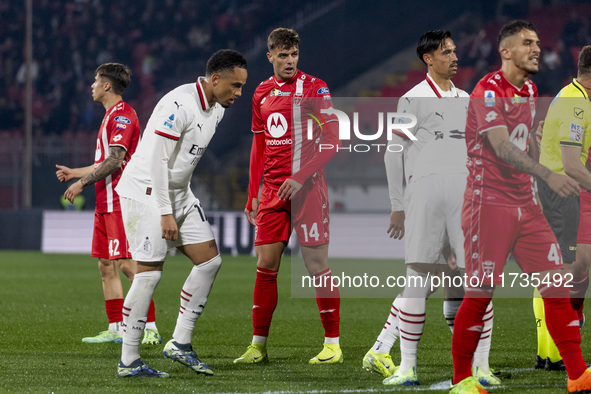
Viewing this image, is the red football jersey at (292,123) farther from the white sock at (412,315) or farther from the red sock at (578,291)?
the red sock at (578,291)

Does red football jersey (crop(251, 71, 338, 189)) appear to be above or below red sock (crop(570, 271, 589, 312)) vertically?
above

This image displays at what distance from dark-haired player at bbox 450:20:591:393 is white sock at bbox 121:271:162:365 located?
190cm

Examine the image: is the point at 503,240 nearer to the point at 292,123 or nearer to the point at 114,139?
the point at 292,123

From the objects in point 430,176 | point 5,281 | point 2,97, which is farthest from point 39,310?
point 2,97

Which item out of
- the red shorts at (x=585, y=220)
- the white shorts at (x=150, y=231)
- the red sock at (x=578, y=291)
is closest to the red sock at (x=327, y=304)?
the white shorts at (x=150, y=231)

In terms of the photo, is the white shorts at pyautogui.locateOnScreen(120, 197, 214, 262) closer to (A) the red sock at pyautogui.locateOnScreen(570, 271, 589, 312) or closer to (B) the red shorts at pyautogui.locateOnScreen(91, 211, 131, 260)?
(B) the red shorts at pyautogui.locateOnScreen(91, 211, 131, 260)

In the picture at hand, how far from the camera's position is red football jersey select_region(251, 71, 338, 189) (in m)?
6.11

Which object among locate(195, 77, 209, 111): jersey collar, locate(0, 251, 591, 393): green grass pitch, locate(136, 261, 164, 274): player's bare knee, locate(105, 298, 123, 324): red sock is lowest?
locate(0, 251, 591, 393): green grass pitch

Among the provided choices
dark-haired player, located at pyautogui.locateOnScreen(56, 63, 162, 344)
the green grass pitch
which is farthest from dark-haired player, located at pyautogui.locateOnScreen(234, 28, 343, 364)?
dark-haired player, located at pyautogui.locateOnScreen(56, 63, 162, 344)

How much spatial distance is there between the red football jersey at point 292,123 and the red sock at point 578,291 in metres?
1.82

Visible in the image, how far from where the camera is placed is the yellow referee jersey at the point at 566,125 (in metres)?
5.10

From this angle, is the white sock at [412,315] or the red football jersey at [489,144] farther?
the white sock at [412,315]

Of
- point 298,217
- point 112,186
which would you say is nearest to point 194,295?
point 298,217

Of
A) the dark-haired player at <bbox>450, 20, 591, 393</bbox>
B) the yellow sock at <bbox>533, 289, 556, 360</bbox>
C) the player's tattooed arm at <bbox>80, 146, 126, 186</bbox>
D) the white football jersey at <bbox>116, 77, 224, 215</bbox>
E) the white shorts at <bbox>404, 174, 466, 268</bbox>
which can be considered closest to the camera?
the dark-haired player at <bbox>450, 20, 591, 393</bbox>
